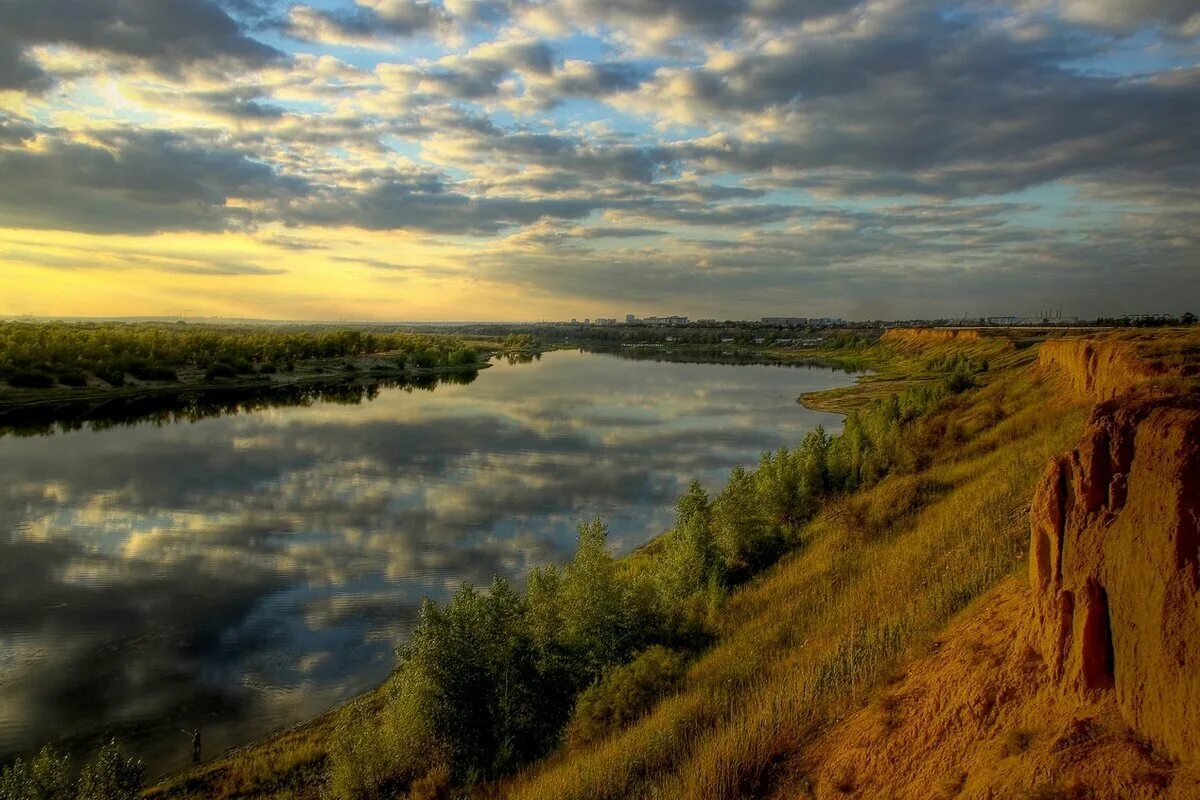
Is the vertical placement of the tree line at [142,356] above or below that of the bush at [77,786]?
above

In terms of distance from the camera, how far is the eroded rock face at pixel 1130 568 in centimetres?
472

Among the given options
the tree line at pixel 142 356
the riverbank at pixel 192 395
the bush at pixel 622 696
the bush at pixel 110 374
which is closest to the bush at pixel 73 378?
the tree line at pixel 142 356

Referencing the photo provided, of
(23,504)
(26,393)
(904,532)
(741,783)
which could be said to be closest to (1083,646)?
(741,783)

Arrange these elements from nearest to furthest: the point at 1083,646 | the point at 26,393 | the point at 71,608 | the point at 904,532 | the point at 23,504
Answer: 1. the point at 1083,646
2. the point at 904,532
3. the point at 71,608
4. the point at 23,504
5. the point at 26,393

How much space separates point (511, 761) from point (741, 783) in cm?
465

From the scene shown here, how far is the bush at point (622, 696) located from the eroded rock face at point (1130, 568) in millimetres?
5542

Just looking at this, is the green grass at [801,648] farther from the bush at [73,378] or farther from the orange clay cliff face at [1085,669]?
the bush at [73,378]

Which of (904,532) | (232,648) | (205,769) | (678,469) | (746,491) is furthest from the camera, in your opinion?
(678,469)

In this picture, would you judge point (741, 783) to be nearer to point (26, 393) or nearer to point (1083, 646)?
point (1083, 646)

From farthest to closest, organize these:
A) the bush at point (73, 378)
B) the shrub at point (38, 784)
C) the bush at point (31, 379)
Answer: the bush at point (73, 378)
the bush at point (31, 379)
the shrub at point (38, 784)

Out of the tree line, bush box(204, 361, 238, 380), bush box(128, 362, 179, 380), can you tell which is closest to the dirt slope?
the tree line

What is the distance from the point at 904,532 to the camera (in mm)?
14367

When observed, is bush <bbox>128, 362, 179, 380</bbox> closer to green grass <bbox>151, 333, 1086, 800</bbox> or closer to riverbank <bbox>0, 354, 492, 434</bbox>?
riverbank <bbox>0, 354, 492, 434</bbox>

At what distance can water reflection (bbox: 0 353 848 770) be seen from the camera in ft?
44.5
